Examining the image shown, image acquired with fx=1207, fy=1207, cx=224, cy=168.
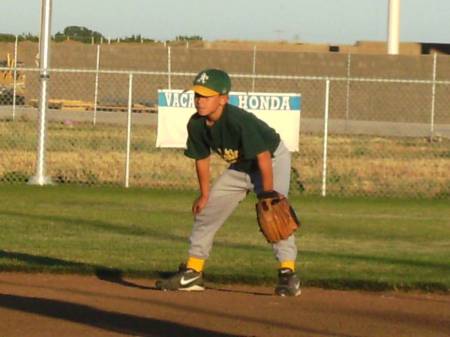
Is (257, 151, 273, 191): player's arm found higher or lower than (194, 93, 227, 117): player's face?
lower

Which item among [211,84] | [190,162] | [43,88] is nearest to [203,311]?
[211,84]

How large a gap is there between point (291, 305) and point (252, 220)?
20.3ft

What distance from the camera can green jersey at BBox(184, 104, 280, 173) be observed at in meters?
8.22

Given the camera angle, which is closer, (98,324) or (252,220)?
(98,324)

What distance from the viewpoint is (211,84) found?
8.24 m

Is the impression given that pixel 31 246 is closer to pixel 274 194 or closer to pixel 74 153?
pixel 274 194

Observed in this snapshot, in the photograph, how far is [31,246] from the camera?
11414 millimetres

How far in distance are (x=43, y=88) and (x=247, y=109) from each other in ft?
9.95

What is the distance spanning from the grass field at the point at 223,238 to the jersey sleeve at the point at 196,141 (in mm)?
1374

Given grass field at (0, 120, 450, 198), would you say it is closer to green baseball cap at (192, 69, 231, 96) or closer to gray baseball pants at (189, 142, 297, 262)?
gray baseball pants at (189, 142, 297, 262)

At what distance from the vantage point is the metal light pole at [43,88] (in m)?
17.7

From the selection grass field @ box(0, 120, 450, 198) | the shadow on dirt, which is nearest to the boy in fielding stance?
the shadow on dirt

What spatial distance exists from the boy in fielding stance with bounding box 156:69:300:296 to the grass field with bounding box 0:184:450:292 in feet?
2.82

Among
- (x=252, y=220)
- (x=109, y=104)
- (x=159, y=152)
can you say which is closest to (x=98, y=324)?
(x=252, y=220)
